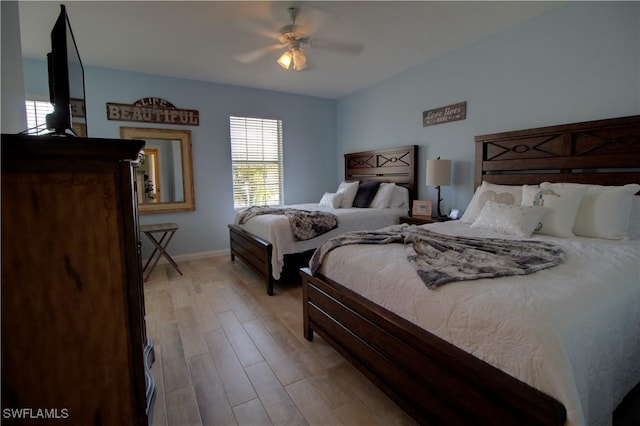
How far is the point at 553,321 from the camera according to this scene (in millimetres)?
958

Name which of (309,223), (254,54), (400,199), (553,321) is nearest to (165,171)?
(254,54)

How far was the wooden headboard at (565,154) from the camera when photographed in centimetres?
218

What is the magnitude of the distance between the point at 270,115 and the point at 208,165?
129cm

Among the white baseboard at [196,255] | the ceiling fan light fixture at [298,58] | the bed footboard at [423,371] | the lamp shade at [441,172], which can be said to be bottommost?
the white baseboard at [196,255]

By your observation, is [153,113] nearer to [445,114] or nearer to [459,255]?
[445,114]

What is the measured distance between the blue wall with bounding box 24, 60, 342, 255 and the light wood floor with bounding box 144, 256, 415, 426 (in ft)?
5.33

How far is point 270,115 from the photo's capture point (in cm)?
479

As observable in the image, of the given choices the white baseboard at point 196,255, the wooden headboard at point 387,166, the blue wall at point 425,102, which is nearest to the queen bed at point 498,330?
the blue wall at point 425,102

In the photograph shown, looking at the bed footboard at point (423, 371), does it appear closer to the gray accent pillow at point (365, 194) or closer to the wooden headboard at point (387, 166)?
the gray accent pillow at point (365, 194)

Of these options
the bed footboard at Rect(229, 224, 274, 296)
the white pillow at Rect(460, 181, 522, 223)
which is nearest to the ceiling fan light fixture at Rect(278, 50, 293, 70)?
the bed footboard at Rect(229, 224, 274, 296)

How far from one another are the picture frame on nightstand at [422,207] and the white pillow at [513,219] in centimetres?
117

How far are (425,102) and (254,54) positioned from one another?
7.06 feet

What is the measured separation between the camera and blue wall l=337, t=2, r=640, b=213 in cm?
226

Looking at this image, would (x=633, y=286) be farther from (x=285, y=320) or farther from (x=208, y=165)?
(x=208, y=165)
